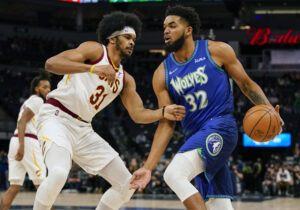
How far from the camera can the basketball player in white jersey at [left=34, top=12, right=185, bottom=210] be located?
596 cm

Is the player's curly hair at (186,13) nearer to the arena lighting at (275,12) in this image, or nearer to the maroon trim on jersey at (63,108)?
the maroon trim on jersey at (63,108)

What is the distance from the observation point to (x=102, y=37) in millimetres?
6613

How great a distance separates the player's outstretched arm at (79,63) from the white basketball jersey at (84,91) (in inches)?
6.3

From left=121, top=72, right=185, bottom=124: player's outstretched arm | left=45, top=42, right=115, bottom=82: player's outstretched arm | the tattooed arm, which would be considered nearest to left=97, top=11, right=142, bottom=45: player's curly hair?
left=45, top=42, right=115, bottom=82: player's outstretched arm

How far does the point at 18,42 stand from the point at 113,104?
7.87 m

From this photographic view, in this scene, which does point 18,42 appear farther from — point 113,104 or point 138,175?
point 138,175

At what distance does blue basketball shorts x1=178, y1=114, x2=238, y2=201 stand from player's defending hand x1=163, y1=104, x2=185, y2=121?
1.00 ft

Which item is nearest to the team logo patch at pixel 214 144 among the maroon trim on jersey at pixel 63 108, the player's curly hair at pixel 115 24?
the maroon trim on jersey at pixel 63 108

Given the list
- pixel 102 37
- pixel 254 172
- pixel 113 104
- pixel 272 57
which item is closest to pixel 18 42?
pixel 113 104

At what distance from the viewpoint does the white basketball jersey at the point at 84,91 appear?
6223 millimetres

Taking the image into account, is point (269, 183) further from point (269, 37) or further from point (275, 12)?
point (275, 12)

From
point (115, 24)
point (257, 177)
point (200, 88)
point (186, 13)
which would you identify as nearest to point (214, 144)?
point (200, 88)

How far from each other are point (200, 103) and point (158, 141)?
56 cm

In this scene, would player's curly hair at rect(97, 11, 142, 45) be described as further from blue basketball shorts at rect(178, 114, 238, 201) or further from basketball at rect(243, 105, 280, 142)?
basketball at rect(243, 105, 280, 142)
